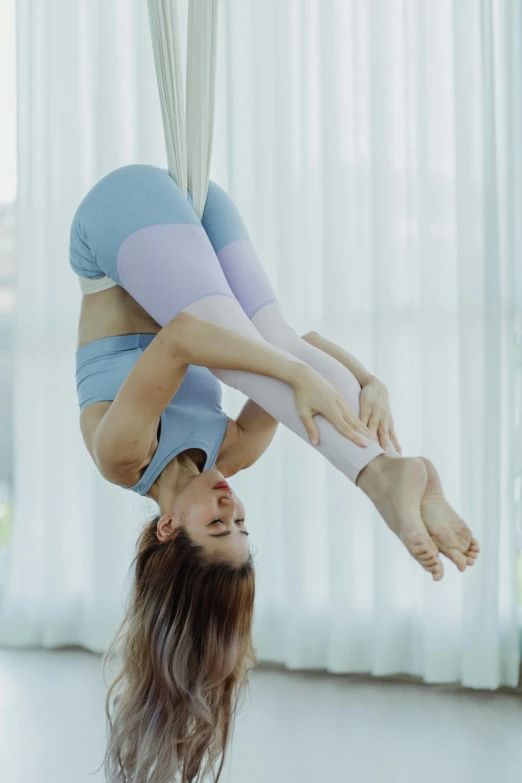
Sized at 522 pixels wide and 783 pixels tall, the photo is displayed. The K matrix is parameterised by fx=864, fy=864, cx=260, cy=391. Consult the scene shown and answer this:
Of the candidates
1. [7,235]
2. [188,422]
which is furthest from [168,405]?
[7,235]

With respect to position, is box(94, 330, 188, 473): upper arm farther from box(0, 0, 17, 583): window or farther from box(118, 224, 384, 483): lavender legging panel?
box(0, 0, 17, 583): window

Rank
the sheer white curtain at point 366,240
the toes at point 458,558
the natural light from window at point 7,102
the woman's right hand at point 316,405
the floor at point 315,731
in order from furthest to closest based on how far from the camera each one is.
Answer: the natural light from window at point 7,102, the sheer white curtain at point 366,240, the floor at point 315,731, the woman's right hand at point 316,405, the toes at point 458,558

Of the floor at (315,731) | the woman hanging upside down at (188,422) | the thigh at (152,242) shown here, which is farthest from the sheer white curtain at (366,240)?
the thigh at (152,242)

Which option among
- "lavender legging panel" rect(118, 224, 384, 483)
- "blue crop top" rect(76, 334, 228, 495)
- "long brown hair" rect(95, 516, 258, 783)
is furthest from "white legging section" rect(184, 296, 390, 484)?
"long brown hair" rect(95, 516, 258, 783)

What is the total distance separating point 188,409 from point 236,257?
0.33 metres

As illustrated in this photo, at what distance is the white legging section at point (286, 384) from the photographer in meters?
1.41

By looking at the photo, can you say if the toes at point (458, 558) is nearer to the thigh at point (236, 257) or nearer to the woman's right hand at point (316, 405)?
the woman's right hand at point (316, 405)

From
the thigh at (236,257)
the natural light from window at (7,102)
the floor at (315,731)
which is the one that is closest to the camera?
the thigh at (236,257)

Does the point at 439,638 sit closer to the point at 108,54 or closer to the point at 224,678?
the point at 224,678

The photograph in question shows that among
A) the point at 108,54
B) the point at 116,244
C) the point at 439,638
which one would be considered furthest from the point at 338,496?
the point at 108,54

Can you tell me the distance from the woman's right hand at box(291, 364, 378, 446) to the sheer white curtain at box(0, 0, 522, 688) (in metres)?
1.48

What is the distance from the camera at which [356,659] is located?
302cm

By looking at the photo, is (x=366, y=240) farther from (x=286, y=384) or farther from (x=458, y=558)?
(x=458, y=558)

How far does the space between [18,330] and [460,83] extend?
184cm
